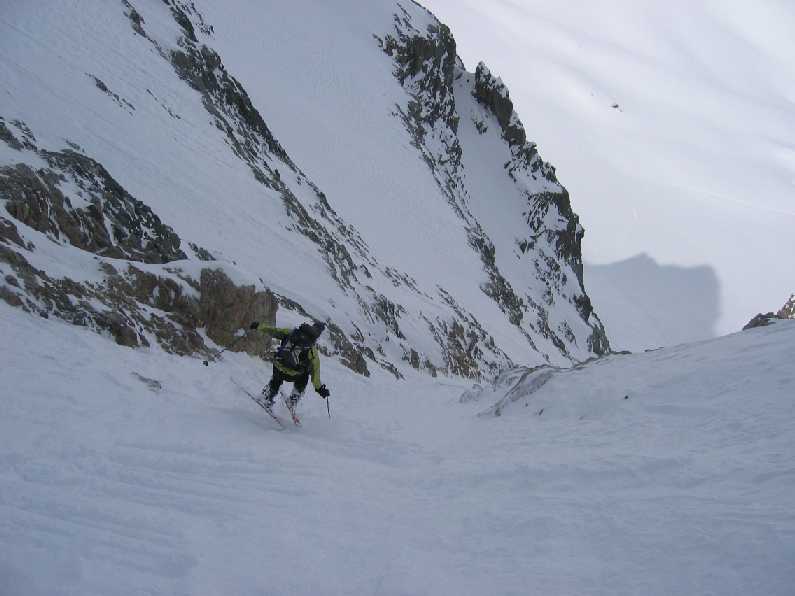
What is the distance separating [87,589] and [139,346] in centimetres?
672

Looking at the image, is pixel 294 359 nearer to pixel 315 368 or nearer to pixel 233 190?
pixel 315 368

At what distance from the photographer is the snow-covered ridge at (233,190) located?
1338 centimetres

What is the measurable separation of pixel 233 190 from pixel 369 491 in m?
17.2

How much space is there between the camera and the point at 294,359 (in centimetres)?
930

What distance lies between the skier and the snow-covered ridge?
241 centimetres

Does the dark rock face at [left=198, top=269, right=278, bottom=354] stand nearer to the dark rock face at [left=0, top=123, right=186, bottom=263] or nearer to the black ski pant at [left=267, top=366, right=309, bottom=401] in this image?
the dark rock face at [left=0, top=123, right=186, bottom=263]

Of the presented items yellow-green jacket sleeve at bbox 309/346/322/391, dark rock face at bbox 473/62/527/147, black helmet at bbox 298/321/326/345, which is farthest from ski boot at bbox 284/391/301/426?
dark rock face at bbox 473/62/527/147

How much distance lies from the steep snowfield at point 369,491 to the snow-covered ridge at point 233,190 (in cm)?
293

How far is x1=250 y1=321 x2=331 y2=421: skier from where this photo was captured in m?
9.19

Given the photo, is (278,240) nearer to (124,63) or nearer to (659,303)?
(124,63)

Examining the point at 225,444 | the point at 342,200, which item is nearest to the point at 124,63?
the point at 342,200

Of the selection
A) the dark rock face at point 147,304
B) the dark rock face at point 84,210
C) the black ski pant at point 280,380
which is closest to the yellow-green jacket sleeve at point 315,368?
the black ski pant at point 280,380

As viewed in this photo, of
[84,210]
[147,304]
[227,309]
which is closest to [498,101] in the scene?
[227,309]

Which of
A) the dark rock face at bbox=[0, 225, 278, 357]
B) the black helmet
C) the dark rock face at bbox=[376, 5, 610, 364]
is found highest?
the dark rock face at bbox=[376, 5, 610, 364]
